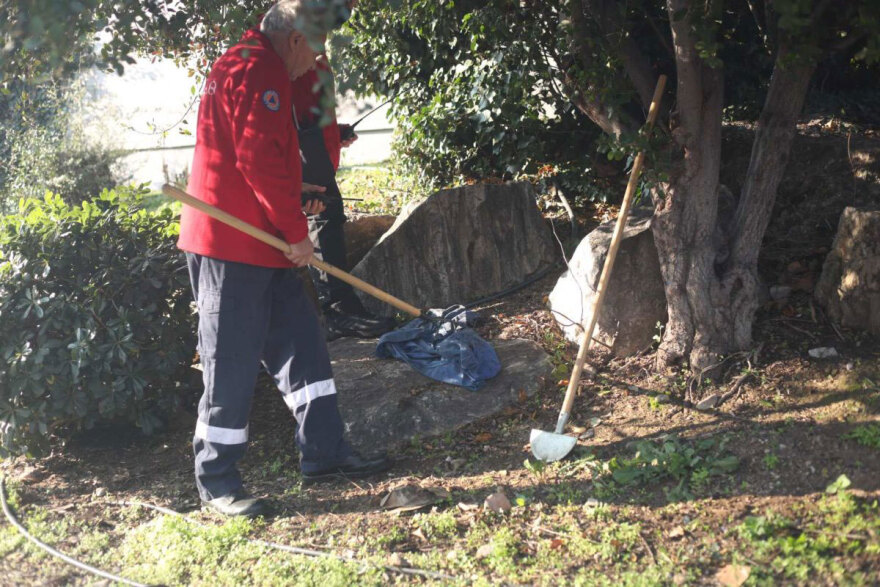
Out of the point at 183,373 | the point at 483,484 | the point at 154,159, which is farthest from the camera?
the point at 154,159

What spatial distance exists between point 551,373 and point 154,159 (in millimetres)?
10518

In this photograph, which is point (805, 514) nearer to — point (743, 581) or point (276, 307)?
point (743, 581)

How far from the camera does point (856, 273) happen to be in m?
4.21

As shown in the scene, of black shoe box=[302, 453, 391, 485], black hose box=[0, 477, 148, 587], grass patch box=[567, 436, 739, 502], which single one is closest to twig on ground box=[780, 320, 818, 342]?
grass patch box=[567, 436, 739, 502]

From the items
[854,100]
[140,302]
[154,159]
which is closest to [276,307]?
[140,302]

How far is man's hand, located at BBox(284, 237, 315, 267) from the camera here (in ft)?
12.1

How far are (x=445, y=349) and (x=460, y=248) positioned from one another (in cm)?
125

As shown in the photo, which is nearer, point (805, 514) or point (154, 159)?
point (805, 514)

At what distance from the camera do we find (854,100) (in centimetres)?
553

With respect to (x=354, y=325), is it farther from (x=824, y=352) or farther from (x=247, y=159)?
(x=824, y=352)

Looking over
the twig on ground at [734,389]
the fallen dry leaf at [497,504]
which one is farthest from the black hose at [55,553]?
the twig on ground at [734,389]

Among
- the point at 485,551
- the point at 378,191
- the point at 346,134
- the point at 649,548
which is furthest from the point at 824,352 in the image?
the point at 378,191

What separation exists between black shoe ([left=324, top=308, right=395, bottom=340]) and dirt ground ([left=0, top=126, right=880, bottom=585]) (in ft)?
2.11

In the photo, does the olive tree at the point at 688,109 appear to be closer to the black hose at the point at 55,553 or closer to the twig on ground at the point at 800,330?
the twig on ground at the point at 800,330
